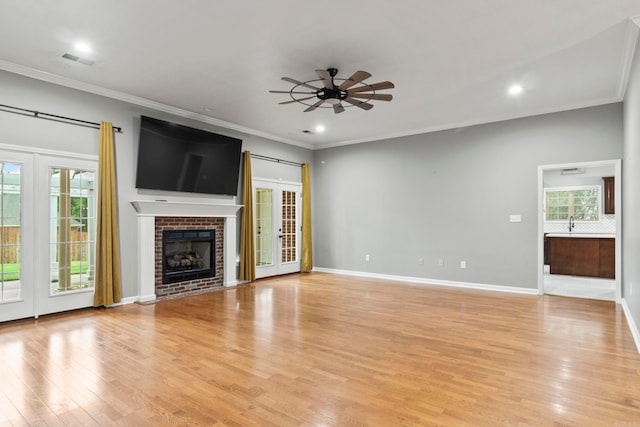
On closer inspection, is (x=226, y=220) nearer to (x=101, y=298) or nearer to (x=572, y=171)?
(x=101, y=298)

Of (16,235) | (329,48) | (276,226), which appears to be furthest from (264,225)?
(329,48)

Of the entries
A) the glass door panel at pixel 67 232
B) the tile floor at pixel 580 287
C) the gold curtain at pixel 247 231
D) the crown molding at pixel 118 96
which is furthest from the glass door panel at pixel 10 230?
the tile floor at pixel 580 287

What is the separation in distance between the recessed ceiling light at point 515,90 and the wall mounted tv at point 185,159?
458cm

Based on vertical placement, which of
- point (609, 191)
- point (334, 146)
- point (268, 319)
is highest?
point (334, 146)

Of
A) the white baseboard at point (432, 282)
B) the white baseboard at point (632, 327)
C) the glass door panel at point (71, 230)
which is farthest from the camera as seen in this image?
the white baseboard at point (432, 282)

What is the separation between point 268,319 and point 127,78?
11.7 ft

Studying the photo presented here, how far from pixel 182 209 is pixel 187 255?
880mm

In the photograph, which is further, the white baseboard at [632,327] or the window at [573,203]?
the window at [573,203]

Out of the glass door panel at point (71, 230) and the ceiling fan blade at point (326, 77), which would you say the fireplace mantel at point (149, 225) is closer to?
the glass door panel at point (71, 230)

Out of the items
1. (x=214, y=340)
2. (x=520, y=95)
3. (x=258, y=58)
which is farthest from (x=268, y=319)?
(x=520, y=95)

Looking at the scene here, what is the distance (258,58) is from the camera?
4.05m

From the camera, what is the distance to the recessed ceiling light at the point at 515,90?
4.84 m

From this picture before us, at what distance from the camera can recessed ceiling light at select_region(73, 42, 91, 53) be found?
3699 millimetres

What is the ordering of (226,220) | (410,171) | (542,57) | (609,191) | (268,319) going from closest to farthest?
(542,57) < (268,319) < (226,220) < (410,171) < (609,191)
